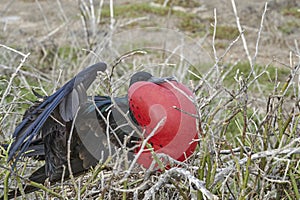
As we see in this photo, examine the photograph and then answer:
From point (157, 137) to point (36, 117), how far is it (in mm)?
327

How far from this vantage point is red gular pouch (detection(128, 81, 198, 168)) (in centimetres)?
123

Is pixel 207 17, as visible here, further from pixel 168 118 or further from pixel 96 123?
pixel 168 118

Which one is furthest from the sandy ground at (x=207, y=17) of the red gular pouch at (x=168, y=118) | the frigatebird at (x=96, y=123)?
the red gular pouch at (x=168, y=118)

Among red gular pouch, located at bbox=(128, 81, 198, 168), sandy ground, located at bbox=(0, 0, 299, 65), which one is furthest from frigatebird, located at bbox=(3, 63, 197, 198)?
sandy ground, located at bbox=(0, 0, 299, 65)

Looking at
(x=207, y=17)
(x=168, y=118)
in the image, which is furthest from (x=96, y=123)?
(x=207, y=17)

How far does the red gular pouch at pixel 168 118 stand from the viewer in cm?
123

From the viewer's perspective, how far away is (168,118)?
1.22 m

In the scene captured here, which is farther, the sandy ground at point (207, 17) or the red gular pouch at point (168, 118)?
the sandy ground at point (207, 17)

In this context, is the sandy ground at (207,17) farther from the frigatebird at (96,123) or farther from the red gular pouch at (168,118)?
the red gular pouch at (168,118)

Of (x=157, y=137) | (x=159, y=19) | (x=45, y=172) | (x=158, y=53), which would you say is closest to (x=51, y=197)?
(x=45, y=172)

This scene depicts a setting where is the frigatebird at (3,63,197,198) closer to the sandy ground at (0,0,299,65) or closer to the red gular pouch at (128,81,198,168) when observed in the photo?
the red gular pouch at (128,81,198,168)

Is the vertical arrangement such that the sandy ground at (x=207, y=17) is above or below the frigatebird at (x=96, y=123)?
below

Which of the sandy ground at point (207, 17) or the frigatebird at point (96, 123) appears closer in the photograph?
the frigatebird at point (96, 123)

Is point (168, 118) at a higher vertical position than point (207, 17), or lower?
higher
